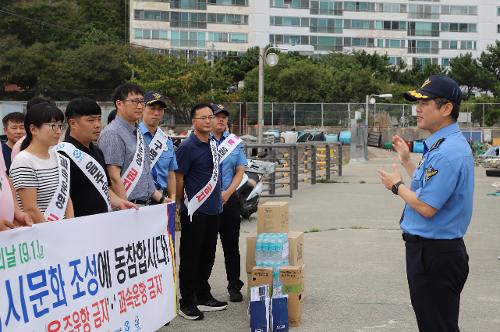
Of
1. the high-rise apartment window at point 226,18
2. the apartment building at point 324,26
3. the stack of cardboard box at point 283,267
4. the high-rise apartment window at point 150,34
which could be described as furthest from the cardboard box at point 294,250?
the high-rise apartment window at point 226,18

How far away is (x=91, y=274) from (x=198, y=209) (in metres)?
2.15

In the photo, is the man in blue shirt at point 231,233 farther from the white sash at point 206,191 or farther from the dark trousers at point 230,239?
the white sash at point 206,191

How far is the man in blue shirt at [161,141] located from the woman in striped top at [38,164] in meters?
1.50

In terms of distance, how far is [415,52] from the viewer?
92875 millimetres

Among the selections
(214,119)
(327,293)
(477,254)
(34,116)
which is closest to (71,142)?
(34,116)

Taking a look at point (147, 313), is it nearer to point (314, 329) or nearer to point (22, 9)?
point (314, 329)

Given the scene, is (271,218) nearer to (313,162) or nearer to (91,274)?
(91,274)

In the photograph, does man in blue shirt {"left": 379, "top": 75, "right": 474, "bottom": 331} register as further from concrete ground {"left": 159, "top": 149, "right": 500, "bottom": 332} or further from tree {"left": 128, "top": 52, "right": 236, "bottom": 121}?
tree {"left": 128, "top": 52, "right": 236, "bottom": 121}

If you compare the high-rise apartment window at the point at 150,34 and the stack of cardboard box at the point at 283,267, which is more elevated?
the high-rise apartment window at the point at 150,34

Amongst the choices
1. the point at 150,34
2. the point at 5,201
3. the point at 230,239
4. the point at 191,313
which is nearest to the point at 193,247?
the point at 191,313

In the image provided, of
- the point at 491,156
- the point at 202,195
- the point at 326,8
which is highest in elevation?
the point at 326,8

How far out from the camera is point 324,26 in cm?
8900

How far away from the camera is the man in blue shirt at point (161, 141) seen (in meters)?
6.84

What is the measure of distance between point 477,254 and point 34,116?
23.3 ft
